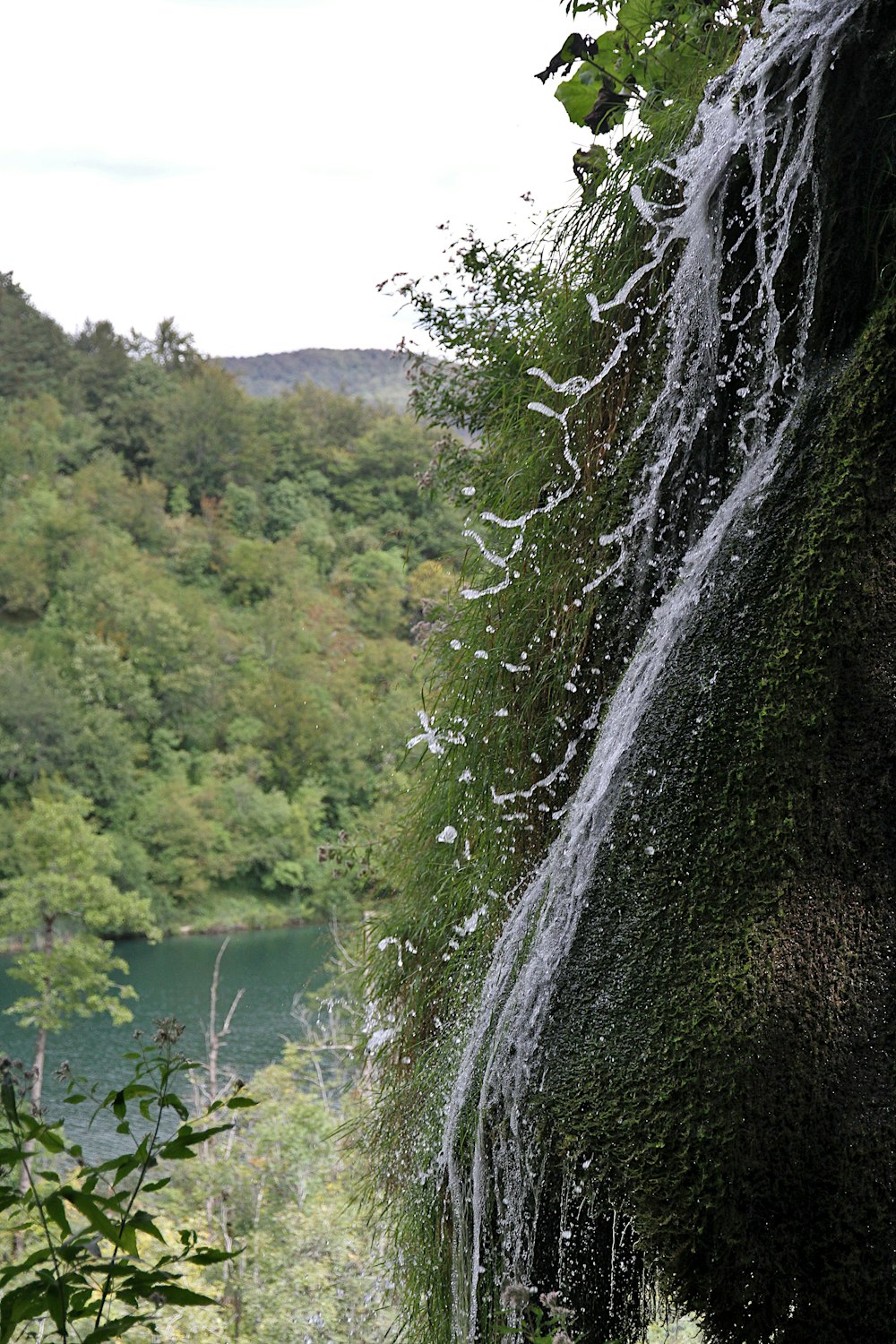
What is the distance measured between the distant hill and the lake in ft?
171

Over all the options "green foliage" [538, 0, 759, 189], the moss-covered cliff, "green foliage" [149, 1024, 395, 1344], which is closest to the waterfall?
the moss-covered cliff

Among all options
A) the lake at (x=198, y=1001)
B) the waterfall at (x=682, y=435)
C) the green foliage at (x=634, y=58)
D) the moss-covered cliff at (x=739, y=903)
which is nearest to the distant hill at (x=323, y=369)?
the lake at (x=198, y=1001)

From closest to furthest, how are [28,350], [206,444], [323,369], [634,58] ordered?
[634,58] < [206,444] < [28,350] < [323,369]

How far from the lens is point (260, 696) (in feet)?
104

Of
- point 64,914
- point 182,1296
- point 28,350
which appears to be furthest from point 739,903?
point 28,350

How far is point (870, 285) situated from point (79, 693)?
98.6ft

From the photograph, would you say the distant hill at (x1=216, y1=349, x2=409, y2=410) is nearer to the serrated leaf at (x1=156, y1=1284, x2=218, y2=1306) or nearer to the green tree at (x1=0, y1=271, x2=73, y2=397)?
the green tree at (x1=0, y1=271, x2=73, y2=397)

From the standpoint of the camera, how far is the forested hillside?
27.6 m

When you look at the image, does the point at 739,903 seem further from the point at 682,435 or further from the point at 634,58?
the point at 634,58

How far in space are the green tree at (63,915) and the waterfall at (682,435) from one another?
11.5 metres

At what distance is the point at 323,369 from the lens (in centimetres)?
8012

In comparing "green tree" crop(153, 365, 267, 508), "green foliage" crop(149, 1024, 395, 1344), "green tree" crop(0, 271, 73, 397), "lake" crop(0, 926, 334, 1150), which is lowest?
"lake" crop(0, 926, 334, 1150)

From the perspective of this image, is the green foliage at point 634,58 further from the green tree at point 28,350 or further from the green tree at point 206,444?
the green tree at point 28,350

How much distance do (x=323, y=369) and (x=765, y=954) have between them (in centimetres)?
8253
